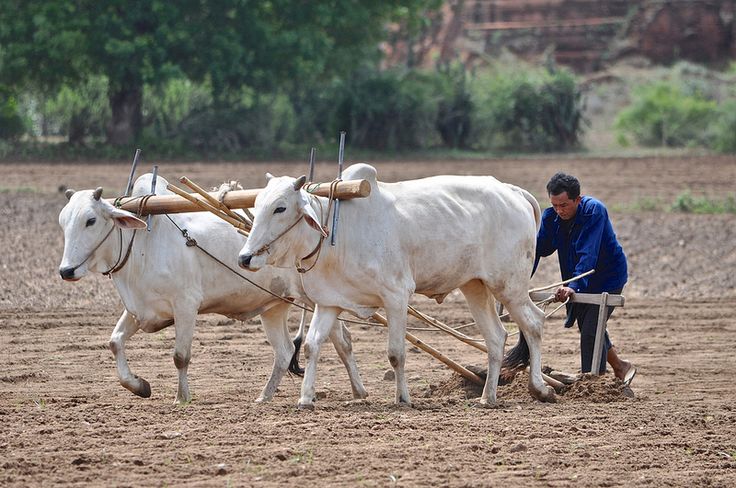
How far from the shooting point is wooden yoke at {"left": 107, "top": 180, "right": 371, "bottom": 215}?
29.1 feet

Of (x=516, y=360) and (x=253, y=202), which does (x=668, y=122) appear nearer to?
(x=516, y=360)

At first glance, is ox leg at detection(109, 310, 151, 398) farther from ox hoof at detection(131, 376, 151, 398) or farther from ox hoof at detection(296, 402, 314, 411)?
ox hoof at detection(296, 402, 314, 411)

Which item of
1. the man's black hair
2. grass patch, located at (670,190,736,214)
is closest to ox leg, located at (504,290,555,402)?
the man's black hair

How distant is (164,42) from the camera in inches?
1116

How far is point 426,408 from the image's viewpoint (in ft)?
30.0

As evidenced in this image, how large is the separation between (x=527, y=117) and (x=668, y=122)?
430cm

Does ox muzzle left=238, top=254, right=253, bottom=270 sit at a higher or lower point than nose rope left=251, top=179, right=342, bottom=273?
lower

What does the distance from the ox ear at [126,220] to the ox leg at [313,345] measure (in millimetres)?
1482

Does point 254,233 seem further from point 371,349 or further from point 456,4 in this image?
point 456,4

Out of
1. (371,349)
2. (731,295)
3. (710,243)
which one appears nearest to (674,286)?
(731,295)

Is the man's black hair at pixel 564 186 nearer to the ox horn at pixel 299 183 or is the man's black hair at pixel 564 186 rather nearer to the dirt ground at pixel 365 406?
the dirt ground at pixel 365 406

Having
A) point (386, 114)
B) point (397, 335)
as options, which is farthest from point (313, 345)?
point (386, 114)

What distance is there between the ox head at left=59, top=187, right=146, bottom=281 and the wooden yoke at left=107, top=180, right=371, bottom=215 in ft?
0.91

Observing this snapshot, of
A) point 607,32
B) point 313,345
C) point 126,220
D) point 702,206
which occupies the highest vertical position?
point 607,32
